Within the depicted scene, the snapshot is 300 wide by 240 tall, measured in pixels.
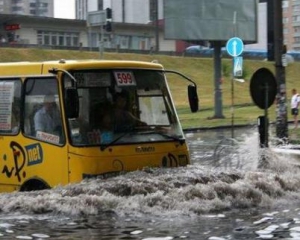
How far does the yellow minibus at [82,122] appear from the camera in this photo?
10094 millimetres

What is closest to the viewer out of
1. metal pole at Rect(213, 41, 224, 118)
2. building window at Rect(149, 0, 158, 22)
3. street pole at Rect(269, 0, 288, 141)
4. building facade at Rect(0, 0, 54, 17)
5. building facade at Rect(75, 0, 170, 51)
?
street pole at Rect(269, 0, 288, 141)

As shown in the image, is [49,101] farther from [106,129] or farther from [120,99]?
[120,99]

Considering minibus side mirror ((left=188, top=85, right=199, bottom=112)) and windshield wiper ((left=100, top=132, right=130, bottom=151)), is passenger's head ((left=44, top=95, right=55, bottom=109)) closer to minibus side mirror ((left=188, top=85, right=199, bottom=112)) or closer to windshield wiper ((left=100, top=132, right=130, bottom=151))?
windshield wiper ((left=100, top=132, right=130, bottom=151))

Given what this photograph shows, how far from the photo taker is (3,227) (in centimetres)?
920

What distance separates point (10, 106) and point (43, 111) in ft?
2.72

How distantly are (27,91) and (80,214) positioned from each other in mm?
2209

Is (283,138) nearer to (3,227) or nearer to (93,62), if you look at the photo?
(93,62)

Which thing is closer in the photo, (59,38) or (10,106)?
(10,106)

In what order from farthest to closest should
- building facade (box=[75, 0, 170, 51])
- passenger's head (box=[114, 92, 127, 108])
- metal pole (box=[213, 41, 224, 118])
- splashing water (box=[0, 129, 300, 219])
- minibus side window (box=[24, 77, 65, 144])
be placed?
building facade (box=[75, 0, 170, 51]), metal pole (box=[213, 41, 224, 118]), passenger's head (box=[114, 92, 127, 108]), minibus side window (box=[24, 77, 65, 144]), splashing water (box=[0, 129, 300, 219])

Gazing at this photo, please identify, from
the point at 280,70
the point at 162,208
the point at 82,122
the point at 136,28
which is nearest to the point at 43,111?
the point at 82,122

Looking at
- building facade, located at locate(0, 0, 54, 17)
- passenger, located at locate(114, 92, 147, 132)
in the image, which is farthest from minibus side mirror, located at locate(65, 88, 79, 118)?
building facade, located at locate(0, 0, 54, 17)

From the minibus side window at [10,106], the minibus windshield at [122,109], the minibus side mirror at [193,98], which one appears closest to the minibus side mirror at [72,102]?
the minibus windshield at [122,109]

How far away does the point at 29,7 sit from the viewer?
107 m

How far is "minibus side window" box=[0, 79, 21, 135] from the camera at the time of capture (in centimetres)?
1098
